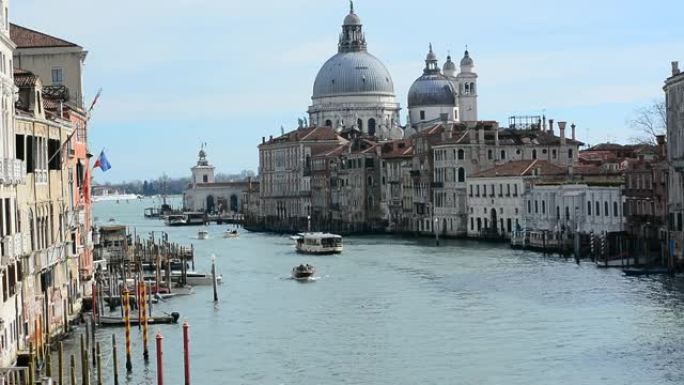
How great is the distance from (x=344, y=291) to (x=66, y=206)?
1044cm

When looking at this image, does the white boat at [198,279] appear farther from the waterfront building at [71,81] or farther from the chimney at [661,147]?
the chimney at [661,147]

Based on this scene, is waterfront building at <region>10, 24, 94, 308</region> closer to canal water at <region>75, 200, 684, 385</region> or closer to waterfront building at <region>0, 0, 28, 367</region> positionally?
canal water at <region>75, 200, 684, 385</region>

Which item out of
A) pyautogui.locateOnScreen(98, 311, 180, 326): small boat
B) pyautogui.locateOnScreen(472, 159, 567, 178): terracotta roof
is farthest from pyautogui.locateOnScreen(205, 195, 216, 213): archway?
pyautogui.locateOnScreen(98, 311, 180, 326): small boat

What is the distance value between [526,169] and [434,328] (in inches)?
1024

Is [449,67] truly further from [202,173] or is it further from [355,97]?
[202,173]

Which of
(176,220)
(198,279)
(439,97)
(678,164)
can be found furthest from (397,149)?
(678,164)

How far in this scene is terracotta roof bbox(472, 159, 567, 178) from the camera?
4959 centimetres

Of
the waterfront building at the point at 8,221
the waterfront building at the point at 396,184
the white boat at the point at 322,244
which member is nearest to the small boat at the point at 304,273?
the white boat at the point at 322,244

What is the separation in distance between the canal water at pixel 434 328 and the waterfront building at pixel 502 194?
10.9 metres

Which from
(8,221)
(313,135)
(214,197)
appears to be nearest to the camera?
(8,221)

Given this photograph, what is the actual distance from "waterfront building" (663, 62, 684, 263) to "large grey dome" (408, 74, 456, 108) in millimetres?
49767

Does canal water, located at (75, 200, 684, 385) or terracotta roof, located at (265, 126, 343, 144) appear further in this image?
terracotta roof, located at (265, 126, 343, 144)

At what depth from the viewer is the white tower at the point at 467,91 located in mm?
85062

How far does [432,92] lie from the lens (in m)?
85.2
